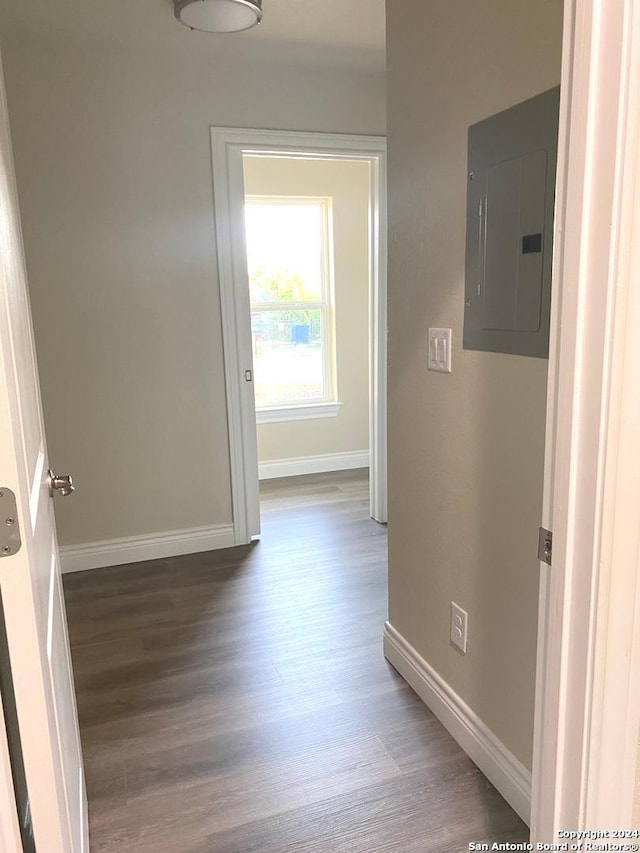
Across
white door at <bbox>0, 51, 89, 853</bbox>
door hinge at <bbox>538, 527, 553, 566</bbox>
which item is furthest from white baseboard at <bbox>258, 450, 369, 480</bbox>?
door hinge at <bbox>538, 527, 553, 566</bbox>

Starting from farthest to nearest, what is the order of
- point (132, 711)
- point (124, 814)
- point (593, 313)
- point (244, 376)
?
point (244, 376)
point (132, 711)
point (124, 814)
point (593, 313)

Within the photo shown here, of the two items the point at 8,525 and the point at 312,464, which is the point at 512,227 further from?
the point at 312,464

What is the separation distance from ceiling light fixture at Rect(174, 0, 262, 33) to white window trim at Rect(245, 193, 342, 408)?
2067 millimetres

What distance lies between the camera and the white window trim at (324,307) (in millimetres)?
4641

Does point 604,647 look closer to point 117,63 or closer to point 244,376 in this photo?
point 244,376

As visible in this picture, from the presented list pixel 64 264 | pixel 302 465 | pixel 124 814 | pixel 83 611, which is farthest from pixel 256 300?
pixel 124 814

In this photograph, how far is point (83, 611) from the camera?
9.16 ft

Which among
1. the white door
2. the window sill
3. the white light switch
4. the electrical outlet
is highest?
the white light switch

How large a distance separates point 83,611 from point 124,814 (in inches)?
49.5

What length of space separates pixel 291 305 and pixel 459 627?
3.36 m

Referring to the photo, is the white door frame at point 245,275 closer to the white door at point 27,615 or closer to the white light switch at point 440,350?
the white light switch at point 440,350

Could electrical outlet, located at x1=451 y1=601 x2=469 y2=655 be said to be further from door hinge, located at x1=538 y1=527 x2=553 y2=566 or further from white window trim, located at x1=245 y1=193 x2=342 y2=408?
white window trim, located at x1=245 y1=193 x2=342 y2=408

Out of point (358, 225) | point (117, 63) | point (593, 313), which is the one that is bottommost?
point (593, 313)

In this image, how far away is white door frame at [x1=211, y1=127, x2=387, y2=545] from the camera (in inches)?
123
